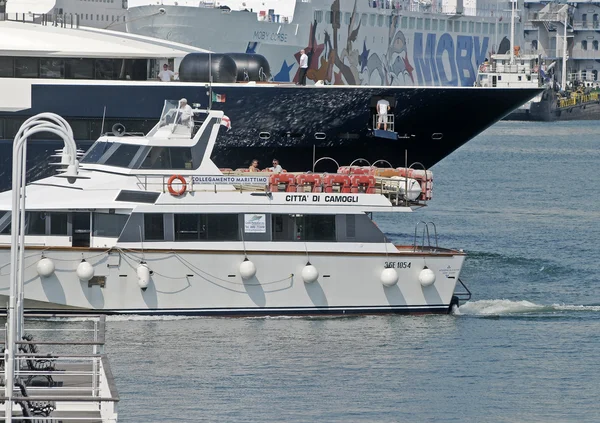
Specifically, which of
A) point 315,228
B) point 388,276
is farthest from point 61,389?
point 388,276

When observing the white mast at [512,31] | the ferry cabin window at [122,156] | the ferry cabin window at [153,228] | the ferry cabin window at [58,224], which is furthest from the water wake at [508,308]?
the white mast at [512,31]

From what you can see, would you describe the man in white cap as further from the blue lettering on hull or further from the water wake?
the blue lettering on hull

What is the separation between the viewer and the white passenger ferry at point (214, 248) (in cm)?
2688

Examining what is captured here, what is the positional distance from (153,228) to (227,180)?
5.48 ft

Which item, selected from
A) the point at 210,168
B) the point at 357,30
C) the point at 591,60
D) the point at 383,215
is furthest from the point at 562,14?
the point at 210,168

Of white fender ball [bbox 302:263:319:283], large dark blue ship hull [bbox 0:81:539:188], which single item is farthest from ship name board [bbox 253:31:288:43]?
white fender ball [bbox 302:263:319:283]

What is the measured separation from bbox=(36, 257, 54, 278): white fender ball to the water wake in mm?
7596

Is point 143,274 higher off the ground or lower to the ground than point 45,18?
lower

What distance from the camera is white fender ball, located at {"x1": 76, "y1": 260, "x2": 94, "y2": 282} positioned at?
1046 inches

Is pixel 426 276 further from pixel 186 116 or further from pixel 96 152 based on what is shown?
pixel 96 152

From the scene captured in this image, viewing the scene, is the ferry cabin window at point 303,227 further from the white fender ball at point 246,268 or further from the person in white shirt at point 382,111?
the person in white shirt at point 382,111

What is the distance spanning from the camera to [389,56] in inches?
3140

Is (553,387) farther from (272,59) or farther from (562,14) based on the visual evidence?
(562,14)

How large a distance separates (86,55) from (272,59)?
2580 cm
